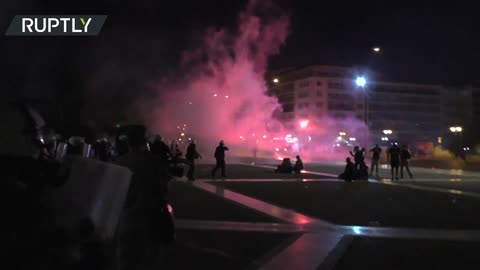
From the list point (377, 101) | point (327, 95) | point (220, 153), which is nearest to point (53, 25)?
point (220, 153)

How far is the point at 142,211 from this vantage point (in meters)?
3.75

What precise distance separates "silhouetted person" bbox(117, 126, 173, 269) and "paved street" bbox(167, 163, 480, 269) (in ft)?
7.45

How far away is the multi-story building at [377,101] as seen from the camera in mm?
99500

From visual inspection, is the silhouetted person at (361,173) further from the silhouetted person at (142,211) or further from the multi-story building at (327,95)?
the multi-story building at (327,95)

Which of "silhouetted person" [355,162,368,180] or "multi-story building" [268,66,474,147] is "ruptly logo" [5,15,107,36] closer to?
"silhouetted person" [355,162,368,180]

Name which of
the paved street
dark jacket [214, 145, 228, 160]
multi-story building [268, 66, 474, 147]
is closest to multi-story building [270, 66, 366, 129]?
multi-story building [268, 66, 474, 147]

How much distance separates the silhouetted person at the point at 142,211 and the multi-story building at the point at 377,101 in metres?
91.7

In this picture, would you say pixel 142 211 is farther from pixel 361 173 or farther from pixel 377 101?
pixel 377 101

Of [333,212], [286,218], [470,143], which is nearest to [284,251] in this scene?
[286,218]

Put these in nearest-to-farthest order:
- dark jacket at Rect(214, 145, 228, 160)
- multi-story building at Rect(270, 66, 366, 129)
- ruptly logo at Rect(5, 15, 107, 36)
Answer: ruptly logo at Rect(5, 15, 107, 36)
dark jacket at Rect(214, 145, 228, 160)
multi-story building at Rect(270, 66, 366, 129)

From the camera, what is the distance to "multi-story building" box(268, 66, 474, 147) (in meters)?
99.5

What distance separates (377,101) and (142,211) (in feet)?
356

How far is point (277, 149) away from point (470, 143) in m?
23.2

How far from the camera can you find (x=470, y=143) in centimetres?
5953
